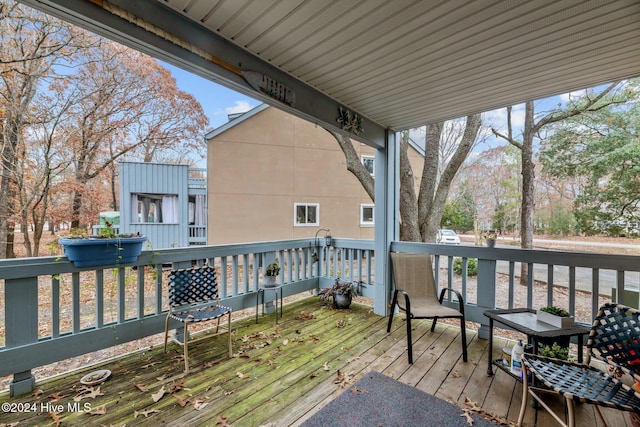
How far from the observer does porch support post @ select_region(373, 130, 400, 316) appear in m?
3.97

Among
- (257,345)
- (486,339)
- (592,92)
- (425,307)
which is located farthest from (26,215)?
(592,92)

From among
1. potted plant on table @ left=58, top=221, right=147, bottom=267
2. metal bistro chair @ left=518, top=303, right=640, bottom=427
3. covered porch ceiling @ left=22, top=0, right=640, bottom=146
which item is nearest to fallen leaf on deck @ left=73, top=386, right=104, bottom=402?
potted plant on table @ left=58, top=221, right=147, bottom=267

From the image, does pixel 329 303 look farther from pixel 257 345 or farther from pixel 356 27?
pixel 356 27

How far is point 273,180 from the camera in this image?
878cm

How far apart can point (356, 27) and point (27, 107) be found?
303 inches

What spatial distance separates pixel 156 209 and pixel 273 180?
364cm

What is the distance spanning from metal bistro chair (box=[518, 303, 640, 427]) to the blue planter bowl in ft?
10.7

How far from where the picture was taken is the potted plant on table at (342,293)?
421 cm

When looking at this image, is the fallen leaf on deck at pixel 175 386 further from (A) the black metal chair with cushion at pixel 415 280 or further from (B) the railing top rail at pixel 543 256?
(B) the railing top rail at pixel 543 256

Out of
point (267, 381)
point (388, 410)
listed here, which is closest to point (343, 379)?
point (388, 410)

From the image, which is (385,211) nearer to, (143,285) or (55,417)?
(143,285)

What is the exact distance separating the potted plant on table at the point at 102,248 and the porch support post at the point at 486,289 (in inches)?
149

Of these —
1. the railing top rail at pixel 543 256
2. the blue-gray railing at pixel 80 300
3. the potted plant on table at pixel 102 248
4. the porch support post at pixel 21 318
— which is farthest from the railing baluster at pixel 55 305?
the railing top rail at pixel 543 256

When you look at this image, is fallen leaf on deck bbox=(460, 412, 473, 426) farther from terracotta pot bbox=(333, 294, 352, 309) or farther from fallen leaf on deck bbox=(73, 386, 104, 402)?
fallen leaf on deck bbox=(73, 386, 104, 402)
